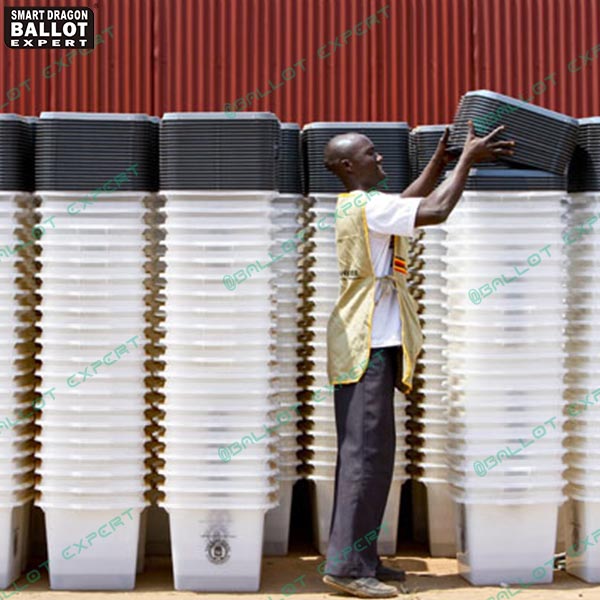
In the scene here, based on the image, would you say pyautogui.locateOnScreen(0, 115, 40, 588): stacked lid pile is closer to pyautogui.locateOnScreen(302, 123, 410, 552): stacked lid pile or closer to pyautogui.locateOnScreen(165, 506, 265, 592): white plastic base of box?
pyautogui.locateOnScreen(165, 506, 265, 592): white plastic base of box

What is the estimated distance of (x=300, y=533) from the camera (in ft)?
20.0

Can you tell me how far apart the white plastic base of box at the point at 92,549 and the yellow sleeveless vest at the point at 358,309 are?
1.16 metres

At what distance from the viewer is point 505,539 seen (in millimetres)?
4895

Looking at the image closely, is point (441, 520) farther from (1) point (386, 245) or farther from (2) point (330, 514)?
(1) point (386, 245)

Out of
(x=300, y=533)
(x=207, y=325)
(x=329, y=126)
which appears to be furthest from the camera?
(x=300, y=533)

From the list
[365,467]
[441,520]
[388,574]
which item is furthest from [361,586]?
[441,520]

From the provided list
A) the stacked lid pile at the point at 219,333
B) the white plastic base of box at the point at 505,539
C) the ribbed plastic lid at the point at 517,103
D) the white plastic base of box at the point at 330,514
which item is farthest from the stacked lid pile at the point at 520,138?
the white plastic base of box at the point at 330,514

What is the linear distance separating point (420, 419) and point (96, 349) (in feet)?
5.42

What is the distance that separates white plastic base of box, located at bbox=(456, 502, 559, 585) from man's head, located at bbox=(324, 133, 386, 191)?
61.0 inches

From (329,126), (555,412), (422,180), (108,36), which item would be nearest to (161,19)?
(108,36)

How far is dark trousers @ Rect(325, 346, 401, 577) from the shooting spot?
4.69 metres

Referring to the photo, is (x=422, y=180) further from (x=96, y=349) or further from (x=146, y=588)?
(x=146, y=588)

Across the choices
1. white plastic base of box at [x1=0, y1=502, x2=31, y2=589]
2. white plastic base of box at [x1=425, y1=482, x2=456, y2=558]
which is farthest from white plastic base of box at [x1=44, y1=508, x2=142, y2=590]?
white plastic base of box at [x1=425, y1=482, x2=456, y2=558]

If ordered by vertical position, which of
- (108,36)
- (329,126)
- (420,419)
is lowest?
(420,419)
